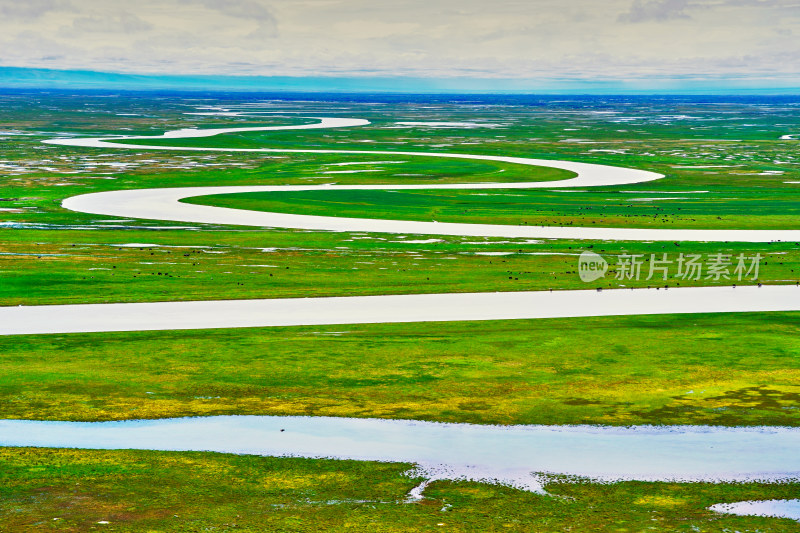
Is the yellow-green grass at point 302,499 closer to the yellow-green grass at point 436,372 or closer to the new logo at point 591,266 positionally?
the yellow-green grass at point 436,372

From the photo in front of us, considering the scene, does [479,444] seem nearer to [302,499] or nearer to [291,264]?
[302,499]

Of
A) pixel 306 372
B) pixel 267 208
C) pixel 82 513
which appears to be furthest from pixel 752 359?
pixel 267 208

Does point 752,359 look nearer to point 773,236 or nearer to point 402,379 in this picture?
point 402,379

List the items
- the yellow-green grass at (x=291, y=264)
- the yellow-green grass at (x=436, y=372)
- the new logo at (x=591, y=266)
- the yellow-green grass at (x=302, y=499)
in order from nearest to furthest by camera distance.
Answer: the yellow-green grass at (x=302, y=499)
the yellow-green grass at (x=436, y=372)
the yellow-green grass at (x=291, y=264)
the new logo at (x=591, y=266)

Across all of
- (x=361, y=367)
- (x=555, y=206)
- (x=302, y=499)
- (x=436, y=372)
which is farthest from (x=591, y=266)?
(x=302, y=499)

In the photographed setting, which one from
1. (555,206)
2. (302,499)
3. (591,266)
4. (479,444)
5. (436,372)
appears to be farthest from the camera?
(555,206)

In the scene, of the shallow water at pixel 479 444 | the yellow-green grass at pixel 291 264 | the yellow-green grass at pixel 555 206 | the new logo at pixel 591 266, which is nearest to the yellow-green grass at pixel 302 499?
the shallow water at pixel 479 444
